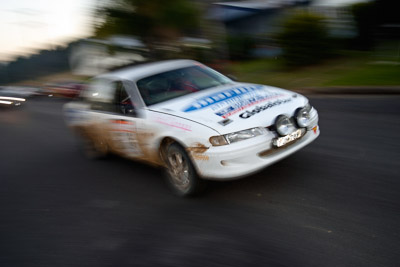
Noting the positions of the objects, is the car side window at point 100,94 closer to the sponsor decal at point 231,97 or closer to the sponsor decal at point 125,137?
the sponsor decal at point 125,137

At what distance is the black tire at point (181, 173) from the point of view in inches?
190

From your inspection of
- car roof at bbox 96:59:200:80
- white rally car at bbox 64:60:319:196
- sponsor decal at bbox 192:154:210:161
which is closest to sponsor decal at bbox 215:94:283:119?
white rally car at bbox 64:60:319:196

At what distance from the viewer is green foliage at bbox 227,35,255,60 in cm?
2291

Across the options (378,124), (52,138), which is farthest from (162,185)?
(52,138)

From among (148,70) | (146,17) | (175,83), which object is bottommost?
(175,83)

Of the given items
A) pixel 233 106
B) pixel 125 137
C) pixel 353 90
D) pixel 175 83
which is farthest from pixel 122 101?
pixel 353 90

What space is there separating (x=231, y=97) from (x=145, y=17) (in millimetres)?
13730

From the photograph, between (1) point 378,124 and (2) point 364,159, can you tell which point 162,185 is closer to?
(2) point 364,159

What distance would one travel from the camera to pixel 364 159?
18.2 feet

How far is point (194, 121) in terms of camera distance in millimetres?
4625

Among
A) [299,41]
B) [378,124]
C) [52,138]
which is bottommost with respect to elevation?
[52,138]

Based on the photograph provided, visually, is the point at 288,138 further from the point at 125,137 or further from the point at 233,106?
the point at 125,137

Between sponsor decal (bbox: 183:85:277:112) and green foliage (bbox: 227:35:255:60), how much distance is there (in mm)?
17751

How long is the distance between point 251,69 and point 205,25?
339cm
